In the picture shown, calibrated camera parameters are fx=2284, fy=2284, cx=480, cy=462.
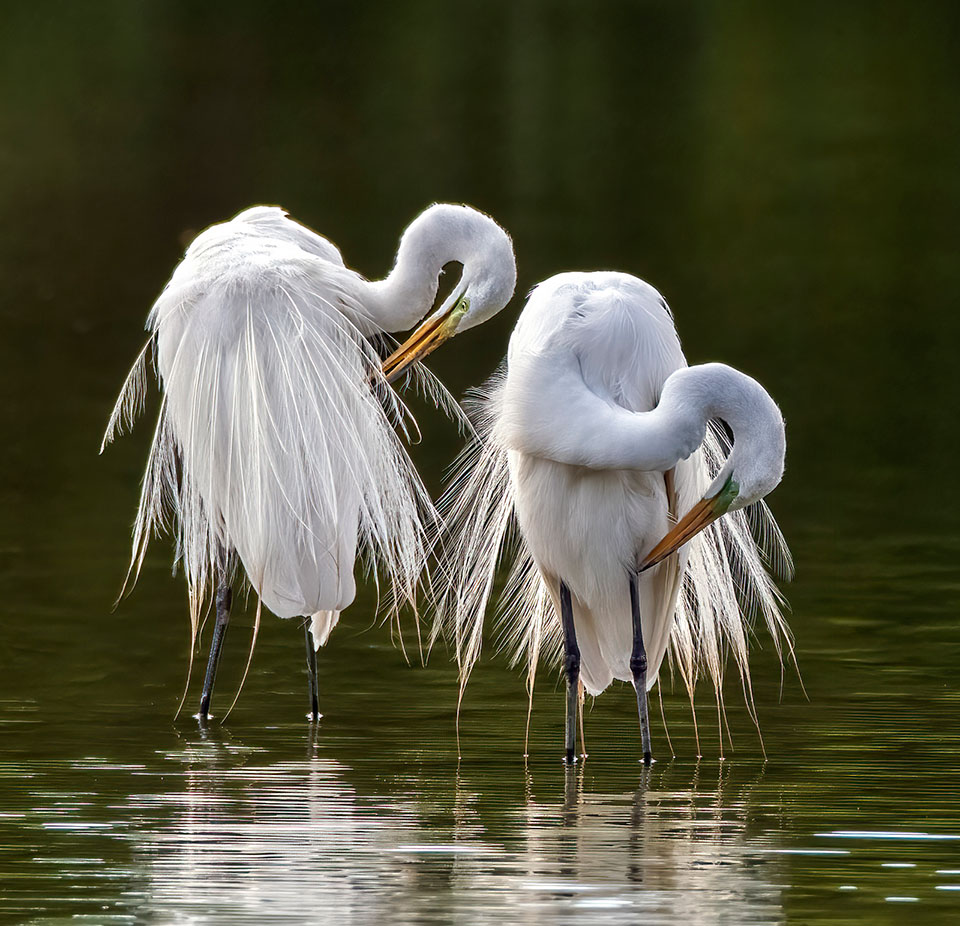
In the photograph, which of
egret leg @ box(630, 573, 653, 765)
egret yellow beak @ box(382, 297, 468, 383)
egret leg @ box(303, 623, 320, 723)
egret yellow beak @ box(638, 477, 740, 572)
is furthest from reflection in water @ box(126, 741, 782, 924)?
egret yellow beak @ box(382, 297, 468, 383)

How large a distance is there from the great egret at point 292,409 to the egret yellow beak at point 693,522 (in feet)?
3.21

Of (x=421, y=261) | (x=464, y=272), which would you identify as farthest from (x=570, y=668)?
(x=421, y=261)

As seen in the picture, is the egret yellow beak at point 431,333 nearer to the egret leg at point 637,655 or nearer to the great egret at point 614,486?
the great egret at point 614,486

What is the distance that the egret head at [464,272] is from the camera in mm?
8484

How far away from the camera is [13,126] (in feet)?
128

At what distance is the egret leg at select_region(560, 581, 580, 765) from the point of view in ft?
24.7

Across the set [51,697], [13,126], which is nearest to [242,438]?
[51,697]

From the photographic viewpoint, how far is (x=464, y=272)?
28.2ft

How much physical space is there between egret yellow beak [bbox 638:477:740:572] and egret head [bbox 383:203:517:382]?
131 centimetres

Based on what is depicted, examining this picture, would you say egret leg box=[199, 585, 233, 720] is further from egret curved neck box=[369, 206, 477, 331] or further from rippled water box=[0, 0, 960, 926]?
egret curved neck box=[369, 206, 477, 331]

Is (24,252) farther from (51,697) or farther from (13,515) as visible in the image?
(51,697)

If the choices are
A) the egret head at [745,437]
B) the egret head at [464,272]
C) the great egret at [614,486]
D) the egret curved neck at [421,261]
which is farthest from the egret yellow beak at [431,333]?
the egret head at [745,437]

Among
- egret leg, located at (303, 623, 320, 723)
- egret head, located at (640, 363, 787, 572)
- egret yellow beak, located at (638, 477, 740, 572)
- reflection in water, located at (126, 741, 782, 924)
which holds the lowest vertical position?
reflection in water, located at (126, 741, 782, 924)

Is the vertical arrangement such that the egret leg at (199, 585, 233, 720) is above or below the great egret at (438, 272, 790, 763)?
below
